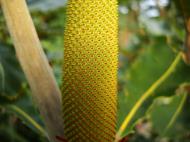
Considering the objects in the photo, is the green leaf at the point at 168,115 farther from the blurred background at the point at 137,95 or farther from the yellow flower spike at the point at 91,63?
the yellow flower spike at the point at 91,63

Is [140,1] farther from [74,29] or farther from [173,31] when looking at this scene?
[74,29]

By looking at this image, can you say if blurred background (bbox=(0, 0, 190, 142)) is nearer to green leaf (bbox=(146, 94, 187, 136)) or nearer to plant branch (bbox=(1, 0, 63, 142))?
green leaf (bbox=(146, 94, 187, 136))

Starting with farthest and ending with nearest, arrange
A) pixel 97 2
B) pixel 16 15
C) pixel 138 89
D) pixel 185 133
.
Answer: pixel 185 133, pixel 138 89, pixel 16 15, pixel 97 2

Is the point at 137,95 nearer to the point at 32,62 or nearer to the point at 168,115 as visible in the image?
the point at 168,115

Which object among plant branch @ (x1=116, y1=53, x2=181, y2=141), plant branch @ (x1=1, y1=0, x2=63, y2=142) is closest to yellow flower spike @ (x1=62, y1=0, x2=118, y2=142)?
plant branch @ (x1=1, y1=0, x2=63, y2=142)

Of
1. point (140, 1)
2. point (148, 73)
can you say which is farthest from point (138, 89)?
point (140, 1)

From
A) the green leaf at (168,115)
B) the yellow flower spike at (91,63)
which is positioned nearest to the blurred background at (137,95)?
the green leaf at (168,115)

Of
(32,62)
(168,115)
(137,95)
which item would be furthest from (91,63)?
(168,115)

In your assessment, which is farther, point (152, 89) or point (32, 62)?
point (152, 89)
